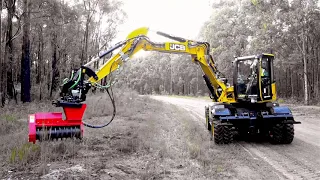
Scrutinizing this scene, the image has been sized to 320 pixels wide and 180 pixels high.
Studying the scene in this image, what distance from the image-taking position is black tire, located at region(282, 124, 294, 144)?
8695mm

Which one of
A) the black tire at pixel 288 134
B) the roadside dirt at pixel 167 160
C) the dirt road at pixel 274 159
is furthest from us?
the black tire at pixel 288 134

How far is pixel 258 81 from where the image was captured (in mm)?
9195

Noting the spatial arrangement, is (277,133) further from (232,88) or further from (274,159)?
(232,88)

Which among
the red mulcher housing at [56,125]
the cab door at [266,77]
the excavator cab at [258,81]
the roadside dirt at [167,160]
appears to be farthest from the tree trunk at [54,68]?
the cab door at [266,77]

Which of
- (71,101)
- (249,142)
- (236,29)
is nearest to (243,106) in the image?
(249,142)

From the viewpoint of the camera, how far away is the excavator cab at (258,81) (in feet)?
30.2

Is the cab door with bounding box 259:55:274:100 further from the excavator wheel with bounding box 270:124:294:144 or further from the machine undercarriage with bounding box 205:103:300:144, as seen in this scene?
the excavator wheel with bounding box 270:124:294:144

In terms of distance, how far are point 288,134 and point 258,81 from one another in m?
1.85

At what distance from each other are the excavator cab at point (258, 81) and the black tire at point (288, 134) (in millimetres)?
1035

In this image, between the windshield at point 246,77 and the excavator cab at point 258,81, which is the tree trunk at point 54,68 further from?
the excavator cab at point 258,81

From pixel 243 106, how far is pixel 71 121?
5.92 metres

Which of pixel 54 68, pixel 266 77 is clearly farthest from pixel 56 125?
pixel 54 68

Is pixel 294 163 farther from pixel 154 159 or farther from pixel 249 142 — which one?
pixel 154 159

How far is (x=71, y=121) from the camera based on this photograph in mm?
6828
